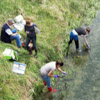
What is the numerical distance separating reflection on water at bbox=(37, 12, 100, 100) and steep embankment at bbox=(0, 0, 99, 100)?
2.32ft

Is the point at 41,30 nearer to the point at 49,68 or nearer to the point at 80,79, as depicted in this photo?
the point at 80,79

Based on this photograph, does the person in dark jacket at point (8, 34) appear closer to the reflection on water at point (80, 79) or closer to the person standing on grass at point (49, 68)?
the person standing on grass at point (49, 68)

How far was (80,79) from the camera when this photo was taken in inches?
305

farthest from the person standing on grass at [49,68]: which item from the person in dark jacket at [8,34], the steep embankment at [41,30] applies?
the person in dark jacket at [8,34]

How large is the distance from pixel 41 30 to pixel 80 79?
3.36 m

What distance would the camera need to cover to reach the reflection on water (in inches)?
274

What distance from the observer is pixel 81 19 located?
1264 cm

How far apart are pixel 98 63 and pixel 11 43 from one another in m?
3.95

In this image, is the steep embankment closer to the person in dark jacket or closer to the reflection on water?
the person in dark jacket

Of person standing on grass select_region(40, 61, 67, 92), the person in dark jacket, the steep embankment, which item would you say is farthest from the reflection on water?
the person in dark jacket

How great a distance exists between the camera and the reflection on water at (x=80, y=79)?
6957 mm

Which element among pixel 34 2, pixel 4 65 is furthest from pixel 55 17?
pixel 4 65

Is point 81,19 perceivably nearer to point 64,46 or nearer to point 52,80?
point 64,46

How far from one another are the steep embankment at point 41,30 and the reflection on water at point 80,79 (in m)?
0.71
